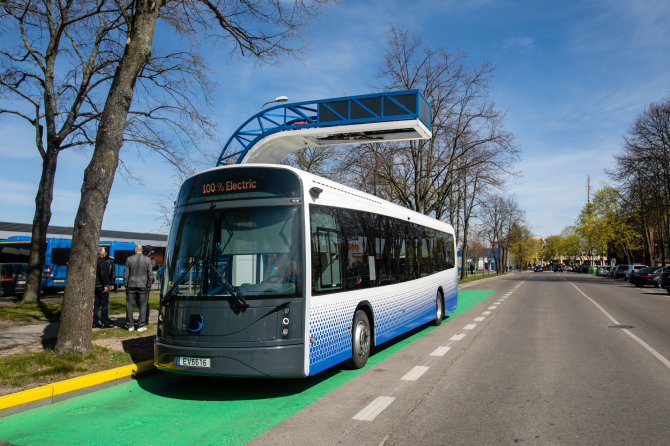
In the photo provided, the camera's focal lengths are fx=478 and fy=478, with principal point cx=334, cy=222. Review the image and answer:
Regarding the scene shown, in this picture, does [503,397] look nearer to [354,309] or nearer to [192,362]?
[354,309]

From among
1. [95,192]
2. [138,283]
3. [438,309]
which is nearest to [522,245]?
[438,309]

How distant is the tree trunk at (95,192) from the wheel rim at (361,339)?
160 inches

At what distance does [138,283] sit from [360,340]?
544 cm

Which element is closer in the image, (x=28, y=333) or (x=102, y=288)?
(x=28, y=333)

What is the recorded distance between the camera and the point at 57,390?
18.6ft

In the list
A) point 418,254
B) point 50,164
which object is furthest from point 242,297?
point 50,164

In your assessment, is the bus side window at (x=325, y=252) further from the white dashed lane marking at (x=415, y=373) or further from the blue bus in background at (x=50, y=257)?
the blue bus in background at (x=50, y=257)

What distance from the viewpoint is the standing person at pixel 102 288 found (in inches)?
410

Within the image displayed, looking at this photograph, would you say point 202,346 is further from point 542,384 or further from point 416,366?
point 542,384

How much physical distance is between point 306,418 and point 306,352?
0.86 m

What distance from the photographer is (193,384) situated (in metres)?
6.48

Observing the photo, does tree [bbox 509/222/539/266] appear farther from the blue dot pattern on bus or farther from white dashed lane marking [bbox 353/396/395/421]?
white dashed lane marking [bbox 353/396/395/421]

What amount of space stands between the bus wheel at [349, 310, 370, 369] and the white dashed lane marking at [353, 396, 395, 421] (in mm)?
1478

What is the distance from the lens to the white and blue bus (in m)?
5.44
